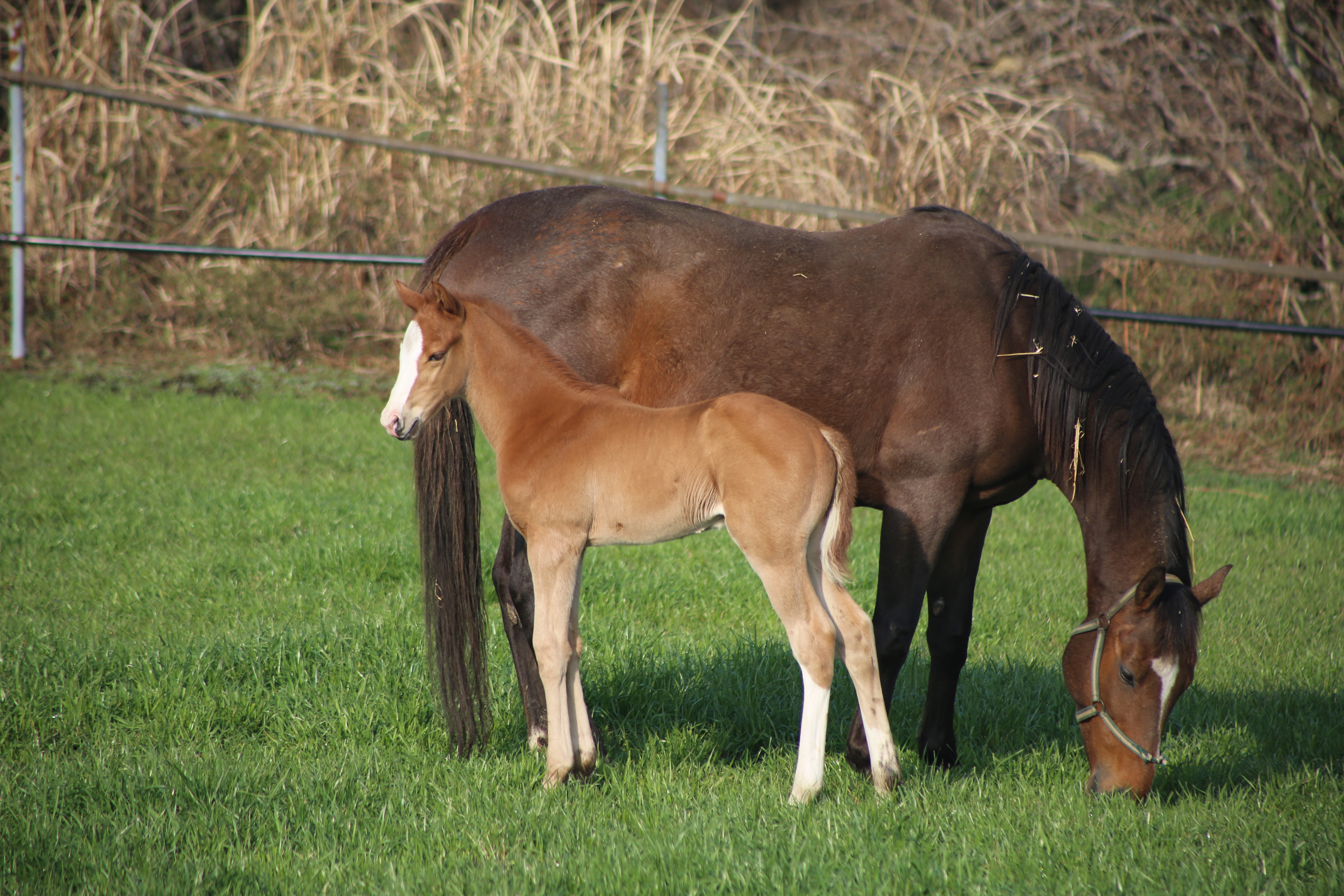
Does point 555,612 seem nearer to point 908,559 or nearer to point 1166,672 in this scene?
point 908,559

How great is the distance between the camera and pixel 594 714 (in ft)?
13.0

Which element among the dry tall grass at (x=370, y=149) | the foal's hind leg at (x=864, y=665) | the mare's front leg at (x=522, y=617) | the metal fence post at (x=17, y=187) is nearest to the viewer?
the foal's hind leg at (x=864, y=665)

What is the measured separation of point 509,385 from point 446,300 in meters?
0.32

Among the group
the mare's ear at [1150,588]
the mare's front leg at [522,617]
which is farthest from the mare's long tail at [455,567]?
the mare's ear at [1150,588]

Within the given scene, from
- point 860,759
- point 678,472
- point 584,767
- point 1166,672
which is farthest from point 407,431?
point 1166,672

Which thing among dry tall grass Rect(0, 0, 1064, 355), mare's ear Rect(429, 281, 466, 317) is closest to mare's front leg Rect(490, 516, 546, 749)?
mare's ear Rect(429, 281, 466, 317)

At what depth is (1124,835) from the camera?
2.95m

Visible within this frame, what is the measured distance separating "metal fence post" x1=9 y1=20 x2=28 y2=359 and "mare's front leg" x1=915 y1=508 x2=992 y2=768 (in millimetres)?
8109

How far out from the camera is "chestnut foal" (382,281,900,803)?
110 inches

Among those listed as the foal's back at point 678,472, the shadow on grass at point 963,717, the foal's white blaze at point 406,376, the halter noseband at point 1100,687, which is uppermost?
the foal's white blaze at point 406,376

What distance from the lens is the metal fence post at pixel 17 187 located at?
855 cm

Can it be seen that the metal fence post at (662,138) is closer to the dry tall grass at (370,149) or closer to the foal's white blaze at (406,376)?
the dry tall grass at (370,149)

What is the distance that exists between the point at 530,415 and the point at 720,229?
3.64 feet

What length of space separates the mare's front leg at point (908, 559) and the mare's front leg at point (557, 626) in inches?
41.2
